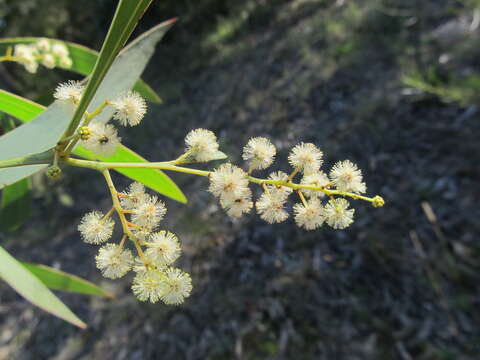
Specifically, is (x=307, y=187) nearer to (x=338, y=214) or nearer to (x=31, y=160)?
(x=338, y=214)

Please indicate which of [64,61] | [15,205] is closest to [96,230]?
[64,61]

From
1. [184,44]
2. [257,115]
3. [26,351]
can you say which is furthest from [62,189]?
[184,44]

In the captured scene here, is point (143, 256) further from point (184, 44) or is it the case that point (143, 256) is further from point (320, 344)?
point (184, 44)

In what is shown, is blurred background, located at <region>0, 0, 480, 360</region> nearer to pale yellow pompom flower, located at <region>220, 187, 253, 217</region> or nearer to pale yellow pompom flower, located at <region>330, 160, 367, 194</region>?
pale yellow pompom flower, located at <region>220, 187, 253, 217</region>

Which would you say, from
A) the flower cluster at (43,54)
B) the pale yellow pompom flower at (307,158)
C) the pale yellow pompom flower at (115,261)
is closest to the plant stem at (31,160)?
the pale yellow pompom flower at (115,261)

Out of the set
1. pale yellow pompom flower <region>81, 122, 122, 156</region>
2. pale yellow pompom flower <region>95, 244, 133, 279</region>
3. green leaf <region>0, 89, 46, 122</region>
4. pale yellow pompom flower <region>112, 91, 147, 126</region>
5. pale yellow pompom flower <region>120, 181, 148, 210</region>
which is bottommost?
pale yellow pompom flower <region>95, 244, 133, 279</region>

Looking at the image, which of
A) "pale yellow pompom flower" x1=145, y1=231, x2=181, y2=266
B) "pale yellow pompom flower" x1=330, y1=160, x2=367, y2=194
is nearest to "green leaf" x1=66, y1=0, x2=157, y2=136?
"pale yellow pompom flower" x1=145, y1=231, x2=181, y2=266

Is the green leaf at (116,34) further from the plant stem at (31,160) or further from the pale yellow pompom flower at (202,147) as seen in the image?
the pale yellow pompom flower at (202,147)

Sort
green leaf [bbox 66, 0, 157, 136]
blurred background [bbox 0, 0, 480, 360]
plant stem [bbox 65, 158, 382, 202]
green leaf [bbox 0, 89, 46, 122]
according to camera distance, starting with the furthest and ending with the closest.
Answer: blurred background [bbox 0, 0, 480, 360], green leaf [bbox 0, 89, 46, 122], plant stem [bbox 65, 158, 382, 202], green leaf [bbox 66, 0, 157, 136]
